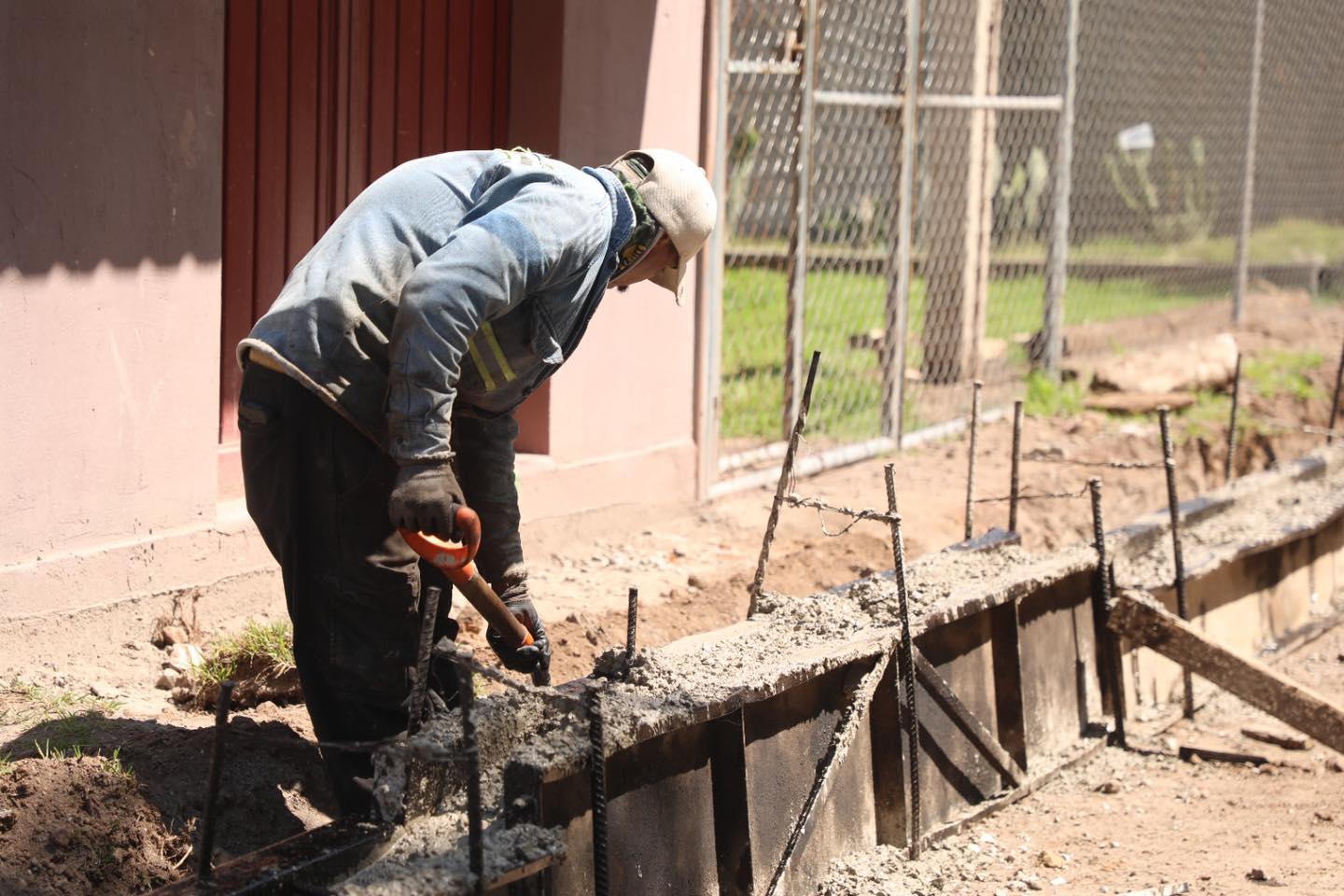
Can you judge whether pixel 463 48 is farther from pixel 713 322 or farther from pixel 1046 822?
pixel 1046 822

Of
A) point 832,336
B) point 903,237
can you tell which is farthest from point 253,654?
point 832,336

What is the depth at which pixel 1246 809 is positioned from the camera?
5.18m

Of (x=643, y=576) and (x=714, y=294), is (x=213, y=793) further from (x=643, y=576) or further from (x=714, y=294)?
(x=714, y=294)

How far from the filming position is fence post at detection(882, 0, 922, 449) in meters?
8.97

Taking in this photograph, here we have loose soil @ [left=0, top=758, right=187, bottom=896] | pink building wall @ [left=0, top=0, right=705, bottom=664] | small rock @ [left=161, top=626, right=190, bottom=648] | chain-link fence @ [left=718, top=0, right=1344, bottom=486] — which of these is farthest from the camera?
chain-link fence @ [left=718, top=0, right=1344, bottom=486]

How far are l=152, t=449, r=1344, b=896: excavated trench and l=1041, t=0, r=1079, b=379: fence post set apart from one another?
→ 481 cm

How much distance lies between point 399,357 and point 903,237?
6086 mm

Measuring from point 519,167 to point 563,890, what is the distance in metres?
1.71

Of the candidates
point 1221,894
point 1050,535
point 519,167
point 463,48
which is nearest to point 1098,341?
point 1050,535

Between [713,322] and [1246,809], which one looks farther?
[713,322]

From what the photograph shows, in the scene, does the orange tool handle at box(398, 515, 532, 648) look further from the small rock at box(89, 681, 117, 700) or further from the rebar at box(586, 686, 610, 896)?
the small rock at box(89, 681, 117, 700)

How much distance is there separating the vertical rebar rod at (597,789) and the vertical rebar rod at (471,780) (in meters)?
0.27

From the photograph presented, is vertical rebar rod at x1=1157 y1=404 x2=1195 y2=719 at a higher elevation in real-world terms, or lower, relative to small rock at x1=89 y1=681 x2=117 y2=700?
higher

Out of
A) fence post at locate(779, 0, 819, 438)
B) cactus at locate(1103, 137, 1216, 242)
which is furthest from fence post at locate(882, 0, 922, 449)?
Result: cactus at locate(1103, 137, 1216, 242)
